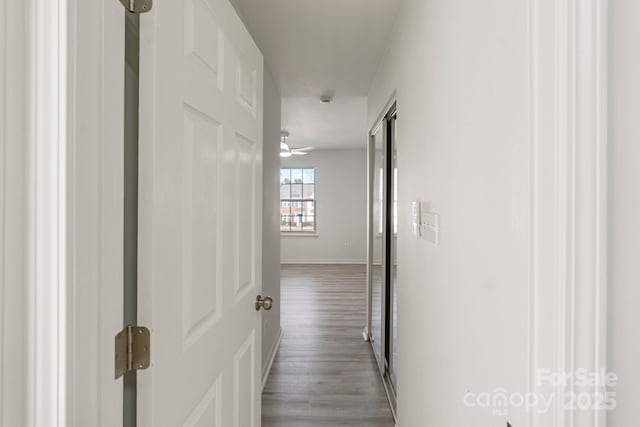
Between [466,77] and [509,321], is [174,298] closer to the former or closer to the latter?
[509,321]

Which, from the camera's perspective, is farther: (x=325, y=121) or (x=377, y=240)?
(x=325, y=121)

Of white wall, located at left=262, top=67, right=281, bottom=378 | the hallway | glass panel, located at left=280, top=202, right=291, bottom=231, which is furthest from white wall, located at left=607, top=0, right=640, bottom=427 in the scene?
glass panel, located at left=280, top=202, right=291, bottom=231

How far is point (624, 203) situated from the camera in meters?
0.54

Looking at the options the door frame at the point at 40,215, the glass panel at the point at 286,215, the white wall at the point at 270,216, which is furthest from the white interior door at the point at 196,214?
the glass panel at the point at 286,215

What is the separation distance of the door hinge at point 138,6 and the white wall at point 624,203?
83cm

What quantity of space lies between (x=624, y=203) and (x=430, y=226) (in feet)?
2.74

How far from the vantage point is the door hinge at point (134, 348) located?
2.38 ft

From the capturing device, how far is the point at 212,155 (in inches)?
41.2

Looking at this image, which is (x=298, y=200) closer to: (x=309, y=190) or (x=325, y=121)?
(x=309, y=190)

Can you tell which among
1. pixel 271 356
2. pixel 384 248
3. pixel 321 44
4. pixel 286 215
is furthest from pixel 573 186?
pixel 286 215

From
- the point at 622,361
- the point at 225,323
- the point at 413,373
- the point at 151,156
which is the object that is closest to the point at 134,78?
the point at 151,156

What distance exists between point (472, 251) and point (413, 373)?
0.96 metres

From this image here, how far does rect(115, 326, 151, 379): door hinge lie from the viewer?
726 millimetres

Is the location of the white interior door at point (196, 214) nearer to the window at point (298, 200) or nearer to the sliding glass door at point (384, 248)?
the sliding glass door at point (384, 248)
